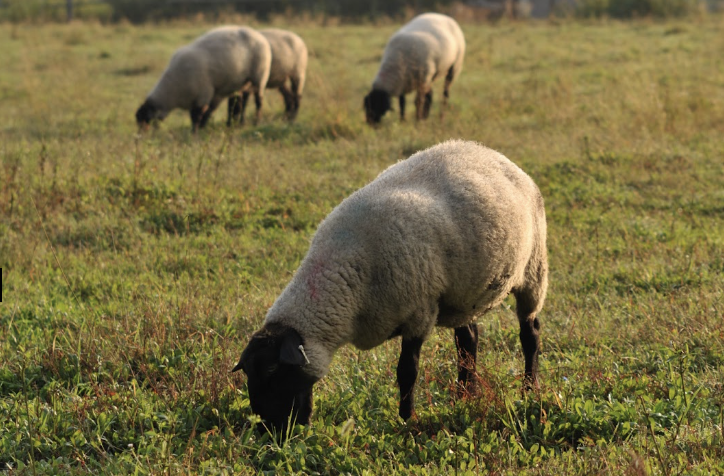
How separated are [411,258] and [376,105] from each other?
8.16 metres

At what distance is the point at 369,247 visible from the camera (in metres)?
3.86

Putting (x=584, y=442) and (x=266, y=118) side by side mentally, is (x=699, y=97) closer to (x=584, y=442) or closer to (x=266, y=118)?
(x=266, y=118)

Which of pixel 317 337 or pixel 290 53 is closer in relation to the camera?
pixel 317 337

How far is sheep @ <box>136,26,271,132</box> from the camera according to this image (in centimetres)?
1145

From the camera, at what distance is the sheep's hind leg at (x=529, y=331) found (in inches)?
178

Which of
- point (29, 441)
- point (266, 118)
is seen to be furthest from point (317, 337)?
point (266, 118)

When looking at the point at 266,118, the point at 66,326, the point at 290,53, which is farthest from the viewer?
the point at 290,53

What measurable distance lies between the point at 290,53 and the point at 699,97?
6476 millimetres

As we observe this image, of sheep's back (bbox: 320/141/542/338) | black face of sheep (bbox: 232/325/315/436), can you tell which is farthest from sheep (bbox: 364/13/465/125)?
black face of sheep (bbox: 232/325/315/436)

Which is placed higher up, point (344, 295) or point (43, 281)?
point (344, 295)

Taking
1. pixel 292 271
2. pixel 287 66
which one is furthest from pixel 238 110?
pixel 292 271

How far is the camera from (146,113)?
11.5 meters

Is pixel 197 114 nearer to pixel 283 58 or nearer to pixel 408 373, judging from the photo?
pixel 283 58

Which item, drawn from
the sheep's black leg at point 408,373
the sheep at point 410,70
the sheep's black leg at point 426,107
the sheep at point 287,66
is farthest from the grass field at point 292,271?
the sheep's black leg at point 426,107
